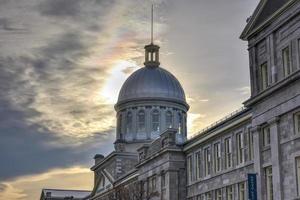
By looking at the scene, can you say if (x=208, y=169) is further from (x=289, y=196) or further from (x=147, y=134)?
(x=147, y=134)

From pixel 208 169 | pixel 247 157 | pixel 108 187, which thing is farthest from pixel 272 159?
pixel 108 187

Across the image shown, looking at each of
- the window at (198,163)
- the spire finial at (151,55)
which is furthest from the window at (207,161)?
the spire finial at (151,55)

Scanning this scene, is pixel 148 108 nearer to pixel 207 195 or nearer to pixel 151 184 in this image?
pixel 151 184

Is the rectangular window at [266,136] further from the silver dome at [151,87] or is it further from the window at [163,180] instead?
the silver dome at [151,87]

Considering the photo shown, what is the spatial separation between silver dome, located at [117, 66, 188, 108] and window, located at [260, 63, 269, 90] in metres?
53.0

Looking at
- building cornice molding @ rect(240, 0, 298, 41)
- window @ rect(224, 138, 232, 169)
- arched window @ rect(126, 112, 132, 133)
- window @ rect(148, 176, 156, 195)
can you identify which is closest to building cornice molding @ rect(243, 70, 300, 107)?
building cornice molding @ rect(240, 0, 298, 41)

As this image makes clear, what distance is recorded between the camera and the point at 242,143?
177 feet

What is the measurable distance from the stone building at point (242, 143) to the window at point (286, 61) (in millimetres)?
64

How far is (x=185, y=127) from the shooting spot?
101 meters

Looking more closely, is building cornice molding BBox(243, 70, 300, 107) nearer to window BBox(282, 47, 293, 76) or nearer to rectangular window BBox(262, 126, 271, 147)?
window BBox(282, 47, 293, 76)

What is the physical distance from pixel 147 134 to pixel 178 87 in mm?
9442

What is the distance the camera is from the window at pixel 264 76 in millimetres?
44906

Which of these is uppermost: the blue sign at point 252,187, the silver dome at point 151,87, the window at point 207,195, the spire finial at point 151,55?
the spire finial at point 151,55

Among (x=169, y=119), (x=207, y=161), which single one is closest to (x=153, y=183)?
(x=207, y=161)
